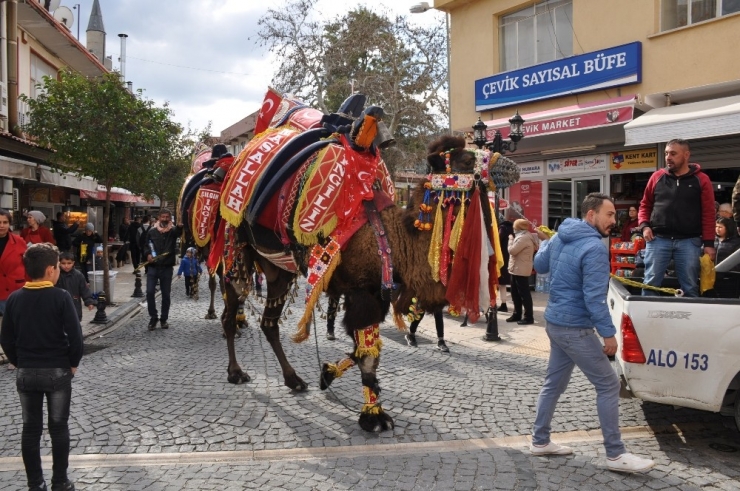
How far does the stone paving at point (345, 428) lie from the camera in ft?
11.9

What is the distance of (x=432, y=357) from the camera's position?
684 centimetres

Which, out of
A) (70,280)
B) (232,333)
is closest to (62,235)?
(70,280)

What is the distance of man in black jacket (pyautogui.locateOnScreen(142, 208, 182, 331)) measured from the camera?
8602 mm

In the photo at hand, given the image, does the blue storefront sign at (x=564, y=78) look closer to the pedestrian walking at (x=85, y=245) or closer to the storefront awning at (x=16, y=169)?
the pedestrian walking at (x=85, y=245)

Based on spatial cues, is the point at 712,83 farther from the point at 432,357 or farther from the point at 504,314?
the point at 432,357

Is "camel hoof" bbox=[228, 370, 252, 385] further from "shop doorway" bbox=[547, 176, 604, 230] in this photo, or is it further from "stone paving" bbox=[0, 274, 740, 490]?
"shop doorway" bbox=[547, 176, 604, 230]

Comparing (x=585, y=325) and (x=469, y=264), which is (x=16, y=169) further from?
(x=585, y=325)

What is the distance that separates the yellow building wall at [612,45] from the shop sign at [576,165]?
48.5 inches

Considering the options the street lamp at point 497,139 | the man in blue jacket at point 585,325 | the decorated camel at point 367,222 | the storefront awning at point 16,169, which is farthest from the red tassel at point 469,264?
the storefront awning at point 16,169

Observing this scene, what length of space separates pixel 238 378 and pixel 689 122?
7702 millimetres

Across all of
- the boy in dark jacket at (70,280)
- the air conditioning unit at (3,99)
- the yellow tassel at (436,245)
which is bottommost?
the boy in dark jacket at (70,280)

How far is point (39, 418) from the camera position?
3.41 m

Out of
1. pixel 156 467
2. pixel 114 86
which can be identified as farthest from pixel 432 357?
pixel 114 86

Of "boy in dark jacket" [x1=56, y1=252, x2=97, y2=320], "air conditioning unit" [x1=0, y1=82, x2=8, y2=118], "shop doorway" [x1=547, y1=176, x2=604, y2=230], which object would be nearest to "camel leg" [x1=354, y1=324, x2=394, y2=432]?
"boy in dark jacket" [x1=56, y1=252, x2=97, y2=320]
